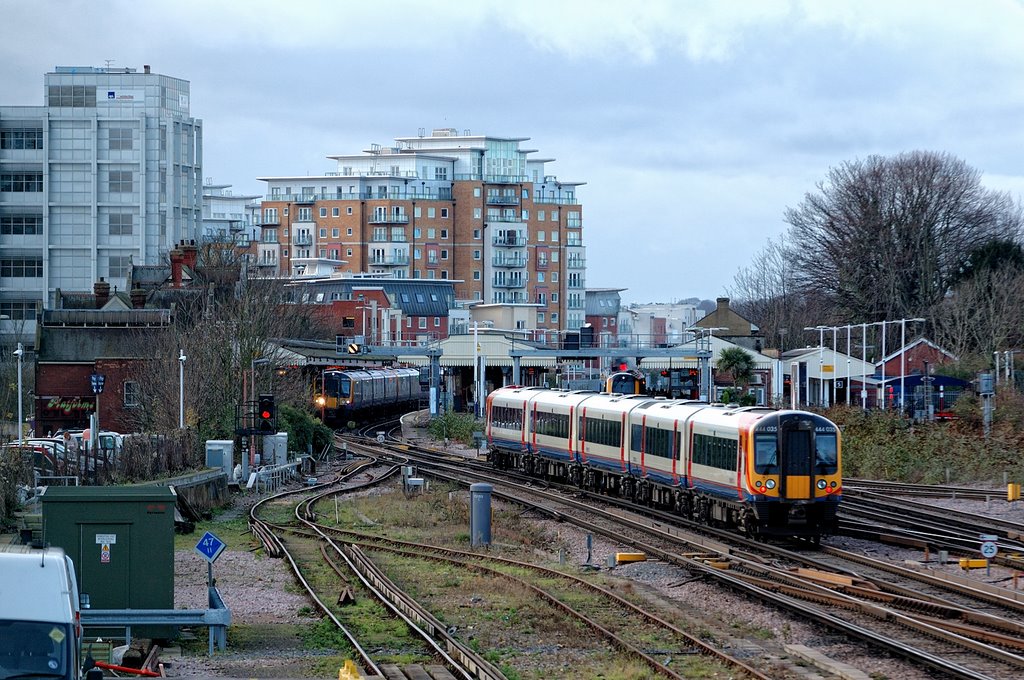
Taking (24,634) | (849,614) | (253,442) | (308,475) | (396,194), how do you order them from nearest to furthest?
(24,634), (849,614), (253,442), (308,475), (396,194)

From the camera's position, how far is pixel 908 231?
82.1 metres

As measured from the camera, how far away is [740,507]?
28.3 metres

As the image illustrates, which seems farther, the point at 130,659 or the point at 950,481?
the point at 950,481

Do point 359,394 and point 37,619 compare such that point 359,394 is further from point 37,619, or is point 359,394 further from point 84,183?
point 37,619

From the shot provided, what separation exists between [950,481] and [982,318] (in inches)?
1437

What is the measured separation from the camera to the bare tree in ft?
269

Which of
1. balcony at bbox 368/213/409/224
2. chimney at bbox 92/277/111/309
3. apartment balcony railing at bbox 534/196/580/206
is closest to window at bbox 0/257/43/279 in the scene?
chimney at bbox 92/277/111/309

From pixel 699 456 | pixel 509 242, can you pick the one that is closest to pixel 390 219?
pixel 509 242

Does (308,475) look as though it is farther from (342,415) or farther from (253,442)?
(342,415)

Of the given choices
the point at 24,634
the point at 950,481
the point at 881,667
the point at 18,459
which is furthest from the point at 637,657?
the point at 950,481

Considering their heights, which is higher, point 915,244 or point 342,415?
point 915,244

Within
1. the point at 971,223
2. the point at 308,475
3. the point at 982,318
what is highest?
A: the point at 971,223

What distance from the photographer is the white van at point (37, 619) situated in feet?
35.2

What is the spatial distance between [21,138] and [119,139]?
6.28 meters
